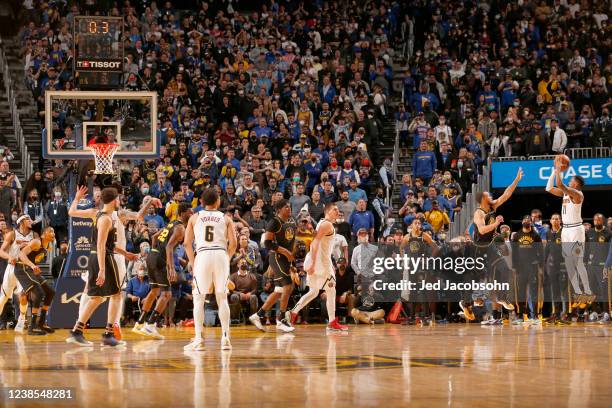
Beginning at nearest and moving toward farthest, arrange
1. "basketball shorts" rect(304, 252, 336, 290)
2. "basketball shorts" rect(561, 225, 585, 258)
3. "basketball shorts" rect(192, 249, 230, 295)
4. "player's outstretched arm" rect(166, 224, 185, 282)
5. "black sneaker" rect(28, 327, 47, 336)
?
"basketball shorts" rect(192, 249, 230, 295) → "player's outstretched arm" rect(166, 224, 185, 282) → "basketball shorts" rect(304, 252, 336, 290) → "black sneaker" rect(28, 327, 47, 336) → "basketball shorts" rect(561, 225, 585, 258)

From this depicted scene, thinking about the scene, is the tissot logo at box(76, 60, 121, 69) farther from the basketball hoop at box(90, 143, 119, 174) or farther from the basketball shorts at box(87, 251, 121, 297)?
the basketball shorts at box(87, 251, 121, 297)

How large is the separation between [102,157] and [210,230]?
23.7 feet

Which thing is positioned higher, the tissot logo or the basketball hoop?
the tissot logo

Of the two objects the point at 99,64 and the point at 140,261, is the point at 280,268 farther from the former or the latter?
the point at 99,64

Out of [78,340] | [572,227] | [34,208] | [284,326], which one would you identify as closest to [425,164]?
[572,227]

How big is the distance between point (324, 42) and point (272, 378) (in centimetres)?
2280

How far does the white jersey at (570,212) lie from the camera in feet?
58.0

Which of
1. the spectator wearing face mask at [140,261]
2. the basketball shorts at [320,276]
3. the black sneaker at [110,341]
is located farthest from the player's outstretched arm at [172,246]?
the spectator wearing face mask at [140,261]

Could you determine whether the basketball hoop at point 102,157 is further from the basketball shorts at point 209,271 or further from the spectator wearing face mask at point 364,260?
the basketball shorts at point 209,271

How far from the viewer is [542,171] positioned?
967 inches

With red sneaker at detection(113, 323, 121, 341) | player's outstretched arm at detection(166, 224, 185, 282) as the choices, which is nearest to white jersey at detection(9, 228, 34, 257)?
player's outstretched arm at detection(166, 224, 185, 282)

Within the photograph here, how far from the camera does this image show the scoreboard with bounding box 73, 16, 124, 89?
66.9 ft

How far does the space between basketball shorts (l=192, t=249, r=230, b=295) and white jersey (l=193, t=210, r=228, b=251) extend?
8 cm

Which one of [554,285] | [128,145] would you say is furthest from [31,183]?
[554,285]
